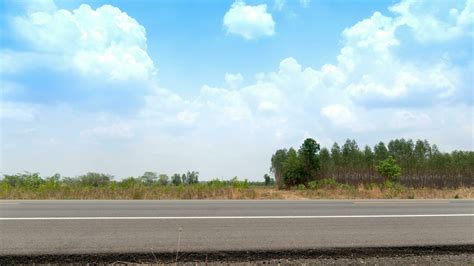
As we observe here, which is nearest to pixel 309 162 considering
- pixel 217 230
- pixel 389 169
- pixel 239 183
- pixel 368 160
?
pixel 368 160

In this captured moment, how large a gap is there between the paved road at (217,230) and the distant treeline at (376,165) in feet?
130

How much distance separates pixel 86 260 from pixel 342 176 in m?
47.1

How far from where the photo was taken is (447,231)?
780cm

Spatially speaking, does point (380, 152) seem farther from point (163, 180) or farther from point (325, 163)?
point (163, 180)

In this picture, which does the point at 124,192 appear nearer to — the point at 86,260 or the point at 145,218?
the point at 145,218

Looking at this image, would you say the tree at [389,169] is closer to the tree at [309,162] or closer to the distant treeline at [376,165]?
the distant treeline at [376,165]

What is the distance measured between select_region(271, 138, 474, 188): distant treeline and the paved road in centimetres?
3972

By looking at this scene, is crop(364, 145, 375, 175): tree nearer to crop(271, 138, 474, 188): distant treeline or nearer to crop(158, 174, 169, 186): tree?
crop(271, 138, 474, 188): distant treeline

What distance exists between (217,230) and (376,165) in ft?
146

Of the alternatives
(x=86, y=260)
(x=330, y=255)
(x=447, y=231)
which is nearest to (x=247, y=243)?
(x=330, y=255)

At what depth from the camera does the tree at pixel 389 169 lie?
45156mm

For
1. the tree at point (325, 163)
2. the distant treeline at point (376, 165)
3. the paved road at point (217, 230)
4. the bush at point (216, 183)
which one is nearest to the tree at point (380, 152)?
the distant treeline at point (376, 165)

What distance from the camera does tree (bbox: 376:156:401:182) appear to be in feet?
148

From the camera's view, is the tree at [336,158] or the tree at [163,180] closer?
the tree at [163,180]
